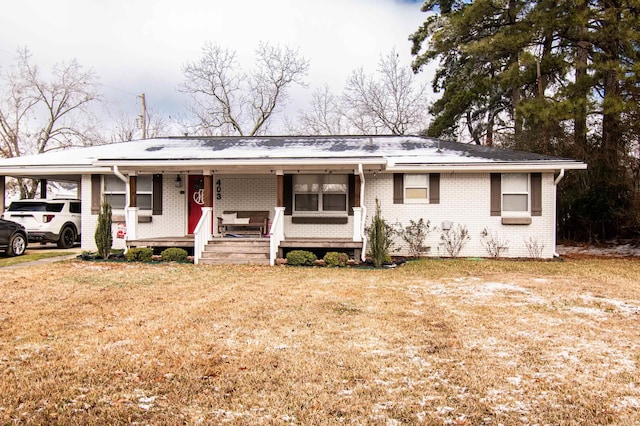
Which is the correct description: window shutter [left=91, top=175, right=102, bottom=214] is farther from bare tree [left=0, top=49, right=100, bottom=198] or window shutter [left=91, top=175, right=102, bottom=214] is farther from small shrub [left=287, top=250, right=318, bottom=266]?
bare tree [left=0, top=49, right=100, bottom=198]

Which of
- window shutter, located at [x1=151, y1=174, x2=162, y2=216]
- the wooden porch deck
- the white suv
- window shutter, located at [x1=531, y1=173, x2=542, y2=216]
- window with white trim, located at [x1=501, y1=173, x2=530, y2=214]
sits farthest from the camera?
the white suv

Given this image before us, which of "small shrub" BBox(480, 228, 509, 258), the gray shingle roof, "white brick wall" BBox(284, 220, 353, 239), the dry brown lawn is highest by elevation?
the gray shingle roof

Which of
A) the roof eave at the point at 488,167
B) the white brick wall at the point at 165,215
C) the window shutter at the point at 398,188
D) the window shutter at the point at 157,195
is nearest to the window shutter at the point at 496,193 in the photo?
the roof eave at the point at 488,167

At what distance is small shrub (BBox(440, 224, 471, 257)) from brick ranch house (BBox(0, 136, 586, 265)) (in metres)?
0.15

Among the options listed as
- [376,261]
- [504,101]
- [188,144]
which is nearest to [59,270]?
[188,144]

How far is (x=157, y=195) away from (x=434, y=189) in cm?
845

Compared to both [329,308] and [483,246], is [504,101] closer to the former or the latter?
[483,246]

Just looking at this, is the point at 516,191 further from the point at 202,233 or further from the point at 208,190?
the point at 202,233

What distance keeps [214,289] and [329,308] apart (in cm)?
243

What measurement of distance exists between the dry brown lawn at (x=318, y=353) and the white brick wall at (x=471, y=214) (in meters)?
4.32

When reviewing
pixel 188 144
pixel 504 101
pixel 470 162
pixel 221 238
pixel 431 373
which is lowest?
pixel 431 373

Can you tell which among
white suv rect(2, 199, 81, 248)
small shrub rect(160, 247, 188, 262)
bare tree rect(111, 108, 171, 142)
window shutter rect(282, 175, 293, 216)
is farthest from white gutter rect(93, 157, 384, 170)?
bare tree rect(111, 108, 171, 142)

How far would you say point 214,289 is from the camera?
7.22 metres

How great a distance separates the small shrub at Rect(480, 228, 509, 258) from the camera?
11.9 meters
